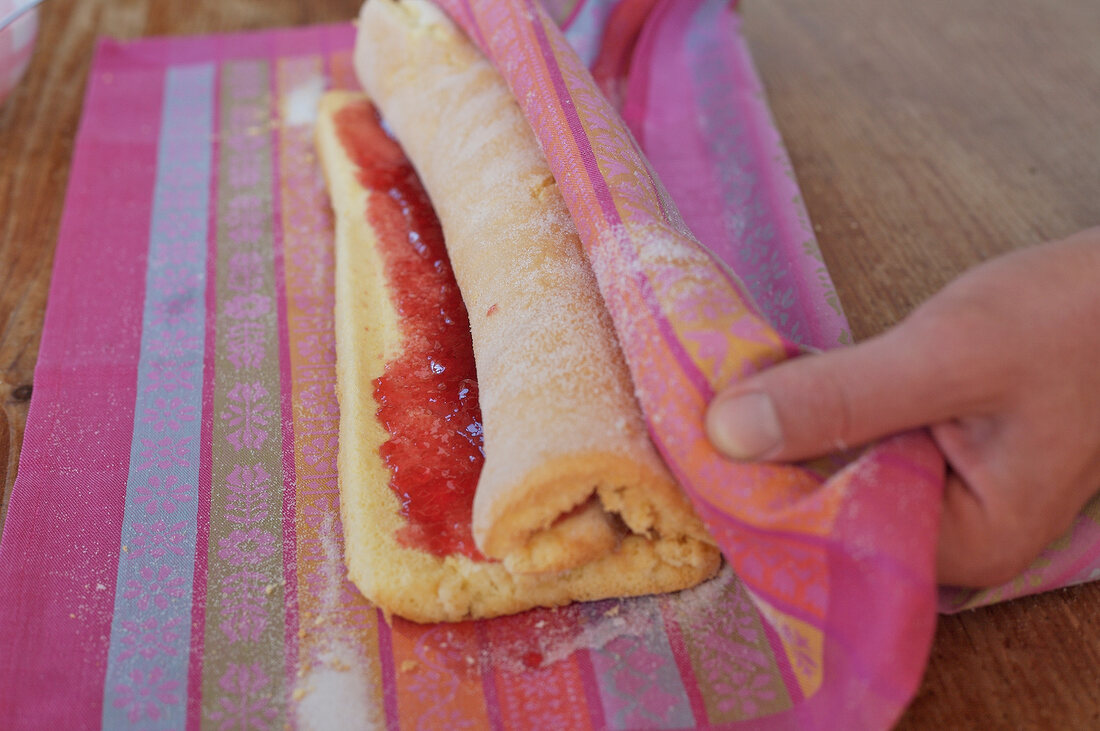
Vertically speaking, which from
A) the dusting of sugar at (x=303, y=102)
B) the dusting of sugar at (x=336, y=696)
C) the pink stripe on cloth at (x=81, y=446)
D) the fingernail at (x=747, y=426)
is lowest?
the dusting of sugar at (x=336, y=696)

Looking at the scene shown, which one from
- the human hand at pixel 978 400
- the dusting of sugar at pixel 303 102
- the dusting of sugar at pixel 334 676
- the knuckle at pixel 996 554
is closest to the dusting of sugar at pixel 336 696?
the dusting of sugar at pixel 334 676

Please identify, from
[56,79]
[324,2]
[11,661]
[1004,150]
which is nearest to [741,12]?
[1004,150]

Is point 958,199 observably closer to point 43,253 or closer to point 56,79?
point 43,253

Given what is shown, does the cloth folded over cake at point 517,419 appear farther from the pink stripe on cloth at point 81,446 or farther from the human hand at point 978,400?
the pink stripe on cloth at point 81,446

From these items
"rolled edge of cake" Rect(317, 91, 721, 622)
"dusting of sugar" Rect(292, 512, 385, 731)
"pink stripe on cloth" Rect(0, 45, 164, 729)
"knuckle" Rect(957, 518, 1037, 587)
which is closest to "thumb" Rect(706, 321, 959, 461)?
"knuckle" Rect(957, 518, 1037, 587)

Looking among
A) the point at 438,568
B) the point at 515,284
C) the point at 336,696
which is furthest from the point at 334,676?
the point at 515,284

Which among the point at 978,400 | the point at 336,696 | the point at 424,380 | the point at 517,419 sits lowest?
the point at 336,696

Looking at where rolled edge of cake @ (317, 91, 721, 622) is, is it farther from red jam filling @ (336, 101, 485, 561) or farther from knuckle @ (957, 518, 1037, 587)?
knuckle @ (957, 518, 1037, 587)

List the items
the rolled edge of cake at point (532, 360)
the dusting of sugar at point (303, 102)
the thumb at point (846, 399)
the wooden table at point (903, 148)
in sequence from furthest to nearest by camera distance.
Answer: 1. the dusting of sugar at point (303, 102)
2. the wooden table at point (903, 148)
3. the rolled edge of cake at point (532, 360)
4. the thumb at point (846, 399)

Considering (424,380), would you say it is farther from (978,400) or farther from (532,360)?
(978,400)
